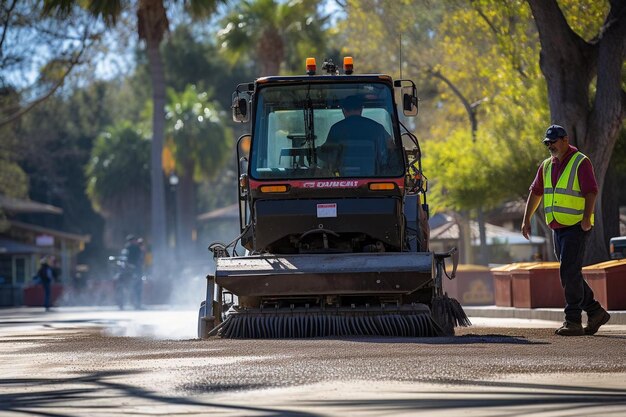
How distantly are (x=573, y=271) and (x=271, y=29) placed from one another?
1335 inches

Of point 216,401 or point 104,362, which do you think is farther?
point 104,362

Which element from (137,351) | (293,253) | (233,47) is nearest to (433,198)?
(233,47)

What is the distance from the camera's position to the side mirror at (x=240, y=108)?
14.3m

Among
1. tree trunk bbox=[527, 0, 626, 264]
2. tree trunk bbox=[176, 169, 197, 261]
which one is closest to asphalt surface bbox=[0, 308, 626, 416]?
tree trunk bbox=[527, 0, 626, 264]

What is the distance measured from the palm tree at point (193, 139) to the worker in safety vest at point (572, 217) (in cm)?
4644

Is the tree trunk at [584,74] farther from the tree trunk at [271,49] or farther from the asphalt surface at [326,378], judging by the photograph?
the tree trunk at [271,49]

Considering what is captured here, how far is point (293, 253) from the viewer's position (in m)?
14.3

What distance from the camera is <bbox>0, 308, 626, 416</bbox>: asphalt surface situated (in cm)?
736

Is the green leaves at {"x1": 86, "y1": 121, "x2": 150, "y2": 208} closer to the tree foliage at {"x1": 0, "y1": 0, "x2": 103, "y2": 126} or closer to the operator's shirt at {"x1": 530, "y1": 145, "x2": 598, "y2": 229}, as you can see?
the tree foliage at {"x1": 0, "y1": 0, "x2": 103, "y2": 126}

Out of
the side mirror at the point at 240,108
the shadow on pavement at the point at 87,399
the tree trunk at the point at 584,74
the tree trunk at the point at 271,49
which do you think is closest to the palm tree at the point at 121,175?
the tree trunk at the point at 271,49

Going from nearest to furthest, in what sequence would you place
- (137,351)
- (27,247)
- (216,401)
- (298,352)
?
(216,401)
(298,352)
(137,351)
(27,247)

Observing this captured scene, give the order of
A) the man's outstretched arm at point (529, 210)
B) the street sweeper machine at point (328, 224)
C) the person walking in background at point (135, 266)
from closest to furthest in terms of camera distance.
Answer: the street sweeper machine at point (328, 224), the man's outstretched arm at point (529, 210), the person walking in background at point (135, 266)

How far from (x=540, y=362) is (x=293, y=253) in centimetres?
513

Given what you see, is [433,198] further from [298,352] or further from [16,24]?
[298,352]
